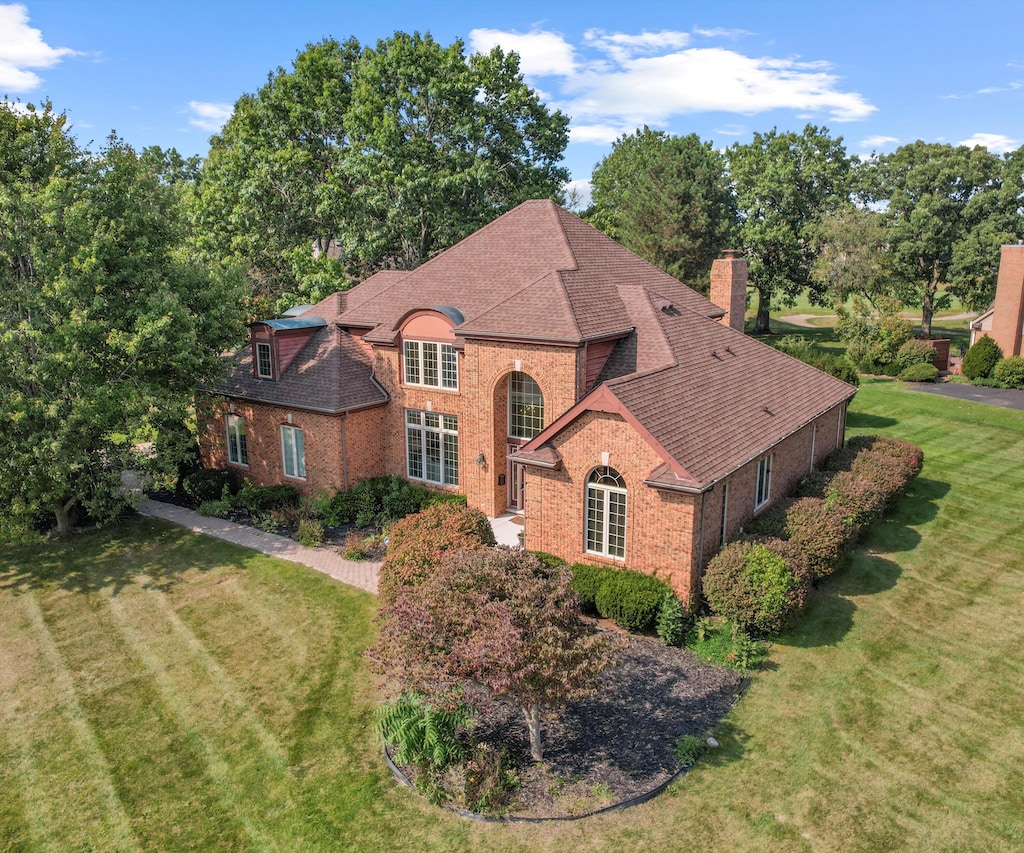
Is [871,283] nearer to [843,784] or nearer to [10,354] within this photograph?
[843,784]

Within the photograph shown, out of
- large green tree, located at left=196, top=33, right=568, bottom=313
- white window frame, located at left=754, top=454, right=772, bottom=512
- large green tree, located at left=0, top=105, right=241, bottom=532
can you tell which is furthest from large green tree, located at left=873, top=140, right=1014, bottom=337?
large green tree, located at left=0, top=105, right=241, bottom=532

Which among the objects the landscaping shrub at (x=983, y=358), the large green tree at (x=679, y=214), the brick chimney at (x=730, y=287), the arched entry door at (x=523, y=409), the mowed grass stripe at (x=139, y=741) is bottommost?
the mowed grass stripe at (x=139, y=741)

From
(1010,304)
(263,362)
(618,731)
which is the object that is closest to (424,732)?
(618,731)

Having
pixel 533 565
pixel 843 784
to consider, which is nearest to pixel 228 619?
pixel 533 565

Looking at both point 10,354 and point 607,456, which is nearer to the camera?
point 607,456

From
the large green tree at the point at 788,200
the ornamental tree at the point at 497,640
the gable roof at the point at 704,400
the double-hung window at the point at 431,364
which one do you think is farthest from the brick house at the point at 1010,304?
the ornamental tree at the point at 497,640

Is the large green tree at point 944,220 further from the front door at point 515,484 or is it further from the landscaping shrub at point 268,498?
the landscaping shrub at point 268,498
